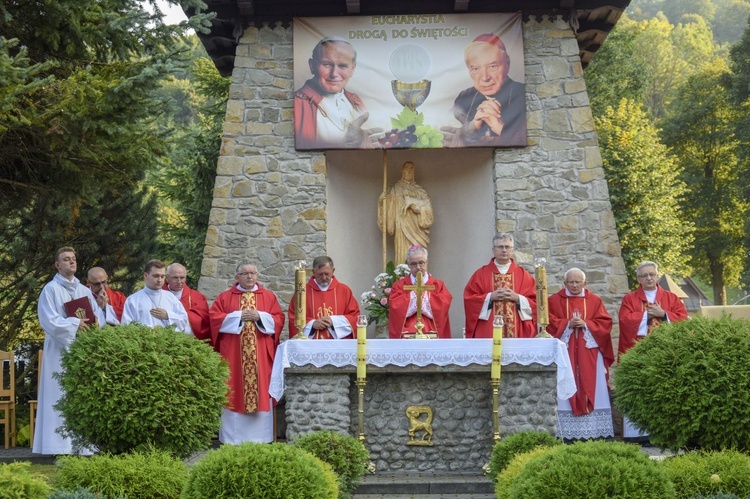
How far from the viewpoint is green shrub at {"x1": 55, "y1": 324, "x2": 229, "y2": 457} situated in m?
7.28

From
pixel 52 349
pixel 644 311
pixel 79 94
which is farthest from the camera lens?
pixel 644 311

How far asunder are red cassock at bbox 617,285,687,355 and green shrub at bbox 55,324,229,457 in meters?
5.17

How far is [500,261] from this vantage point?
35.4 feet

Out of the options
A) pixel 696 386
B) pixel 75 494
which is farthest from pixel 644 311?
pixel 75 494

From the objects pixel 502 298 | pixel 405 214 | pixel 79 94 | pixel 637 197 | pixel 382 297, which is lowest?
pixel 502 298

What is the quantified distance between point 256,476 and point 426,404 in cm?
330

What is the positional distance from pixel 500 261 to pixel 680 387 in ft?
11.8

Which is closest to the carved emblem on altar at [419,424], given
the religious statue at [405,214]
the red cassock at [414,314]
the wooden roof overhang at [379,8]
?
the red cassock at [414,314]

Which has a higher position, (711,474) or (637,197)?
(637,197)

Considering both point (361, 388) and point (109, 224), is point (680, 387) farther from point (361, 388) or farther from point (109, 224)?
point (109, 224)

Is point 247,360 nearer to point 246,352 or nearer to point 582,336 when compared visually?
point 246,352

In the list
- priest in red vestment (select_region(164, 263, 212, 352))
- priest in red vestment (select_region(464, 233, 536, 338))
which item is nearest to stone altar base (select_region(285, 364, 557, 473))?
priest in red vestment (select_region(464, 233, 536, 338))

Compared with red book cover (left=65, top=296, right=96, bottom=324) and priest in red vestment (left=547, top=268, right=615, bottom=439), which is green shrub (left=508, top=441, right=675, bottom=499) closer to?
priest in red vestment (left=547, top=268, right=615, bottom=439)

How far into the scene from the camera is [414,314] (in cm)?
1012
